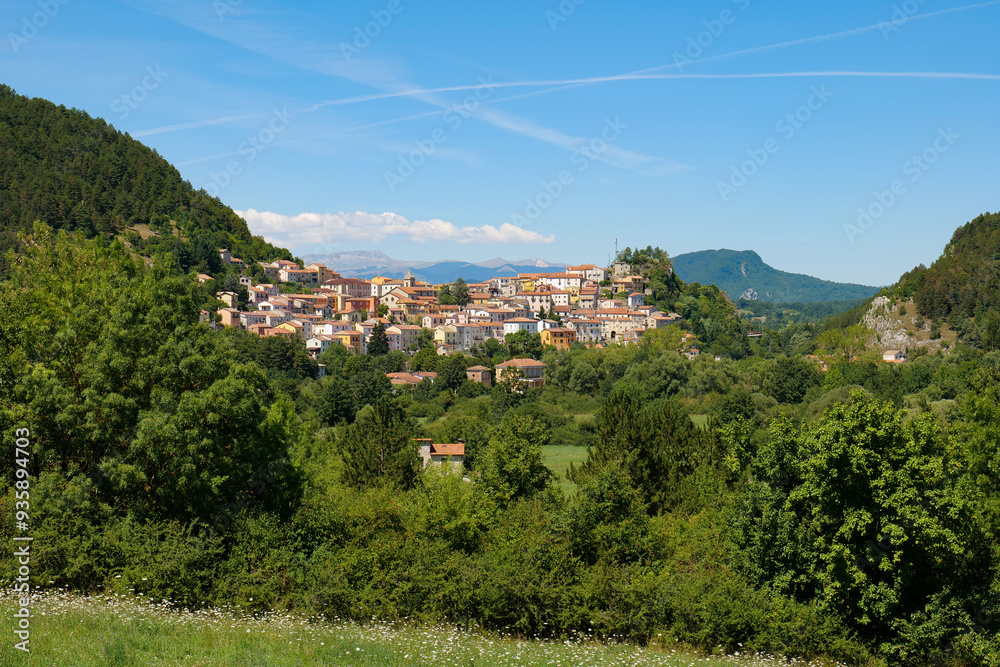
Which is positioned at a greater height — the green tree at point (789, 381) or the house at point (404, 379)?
the green tree at point (789, 381)

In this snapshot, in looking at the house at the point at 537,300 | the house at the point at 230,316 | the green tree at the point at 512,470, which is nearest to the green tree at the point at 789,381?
the green tree at the point at 512,470

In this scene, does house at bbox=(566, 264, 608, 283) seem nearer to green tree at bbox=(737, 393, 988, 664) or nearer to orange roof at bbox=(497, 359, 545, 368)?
orange roof at bbox=(497, 359, 545, 368)

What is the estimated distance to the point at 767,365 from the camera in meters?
72.4

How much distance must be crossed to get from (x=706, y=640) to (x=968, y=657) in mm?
4135

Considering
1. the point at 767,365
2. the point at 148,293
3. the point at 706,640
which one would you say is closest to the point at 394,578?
the point at 706,640

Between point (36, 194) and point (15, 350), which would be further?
point (36, 194)

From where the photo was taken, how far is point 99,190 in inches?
4279

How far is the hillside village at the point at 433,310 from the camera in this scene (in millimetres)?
94688

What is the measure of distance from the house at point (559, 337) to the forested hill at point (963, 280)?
52.6 meters

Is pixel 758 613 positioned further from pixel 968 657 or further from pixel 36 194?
pixel 36 194

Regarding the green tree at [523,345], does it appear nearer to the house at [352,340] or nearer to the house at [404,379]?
the house at [404,379]

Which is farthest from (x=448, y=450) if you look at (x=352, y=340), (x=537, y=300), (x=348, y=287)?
(x=537, y=300)

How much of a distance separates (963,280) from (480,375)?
3031 inches

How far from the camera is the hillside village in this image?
9469cm
